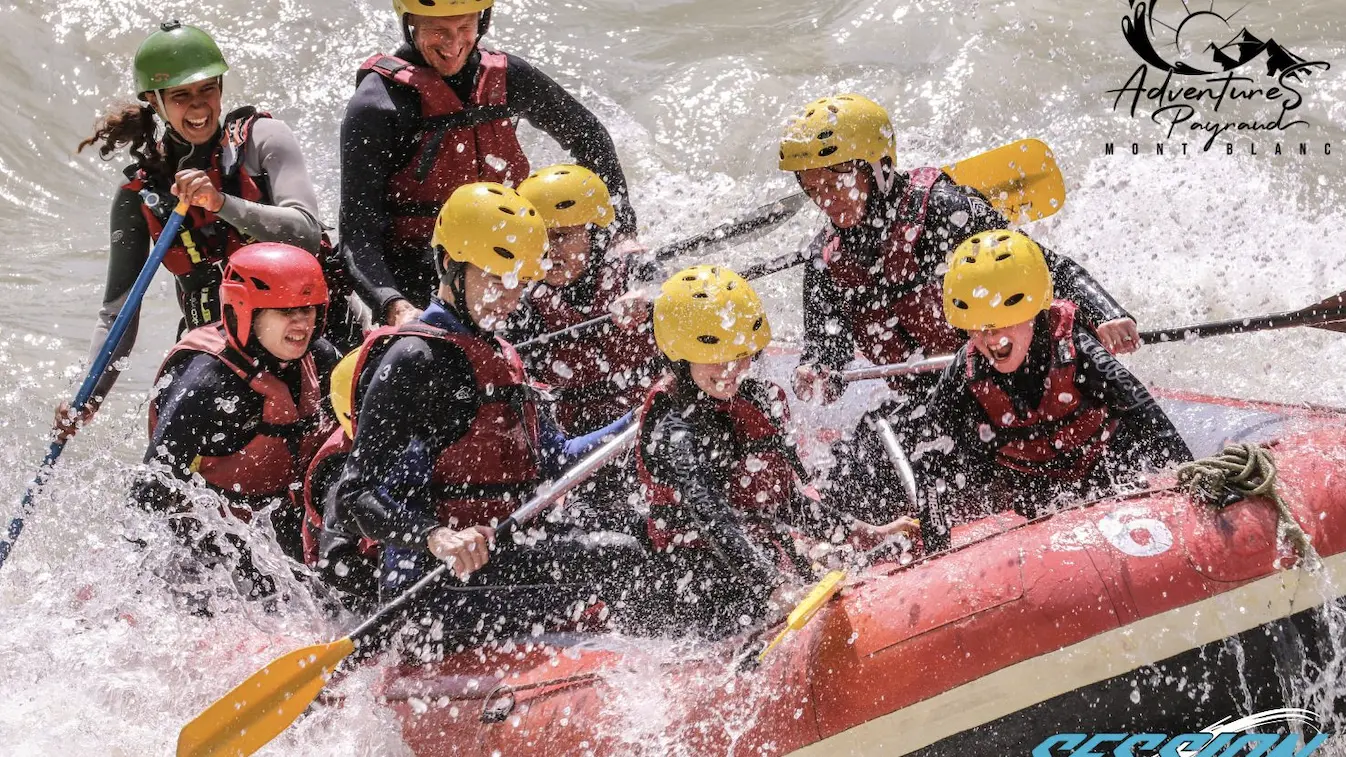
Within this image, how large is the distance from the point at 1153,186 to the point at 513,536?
520 centimetres

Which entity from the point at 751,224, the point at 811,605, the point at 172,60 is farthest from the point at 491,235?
the point at 751,224

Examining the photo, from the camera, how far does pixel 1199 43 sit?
8945mm

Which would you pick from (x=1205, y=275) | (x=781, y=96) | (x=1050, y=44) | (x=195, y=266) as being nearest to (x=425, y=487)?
(x=195, y=266)

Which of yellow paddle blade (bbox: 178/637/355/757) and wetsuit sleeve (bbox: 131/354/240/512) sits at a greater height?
wetsuit sleeve (bbox: 131/354/240/512)

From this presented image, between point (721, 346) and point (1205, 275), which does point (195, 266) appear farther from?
point (1205, 275)

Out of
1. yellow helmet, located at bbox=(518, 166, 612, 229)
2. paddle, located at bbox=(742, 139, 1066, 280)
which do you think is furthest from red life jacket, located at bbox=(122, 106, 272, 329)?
paddle, located at bbox=(742, 139, 1066, 280)

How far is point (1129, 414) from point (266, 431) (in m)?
2.52

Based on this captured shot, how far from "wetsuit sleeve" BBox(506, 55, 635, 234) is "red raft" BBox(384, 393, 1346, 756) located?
1918 mm

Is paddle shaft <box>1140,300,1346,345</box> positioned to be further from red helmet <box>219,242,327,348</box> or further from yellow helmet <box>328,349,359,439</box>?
red helmet <box>219,242,327,348</box>

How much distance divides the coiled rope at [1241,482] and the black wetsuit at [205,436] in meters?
2.59

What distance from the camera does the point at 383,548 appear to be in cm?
385

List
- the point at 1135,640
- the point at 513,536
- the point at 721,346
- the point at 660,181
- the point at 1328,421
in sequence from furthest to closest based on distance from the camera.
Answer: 1. the point at 660,181
2. the point at 1328,421
3. the point at 513,536
4. the point at 721,346
5. the point at 1135,640

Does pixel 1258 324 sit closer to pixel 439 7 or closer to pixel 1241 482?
pixel 1241 482

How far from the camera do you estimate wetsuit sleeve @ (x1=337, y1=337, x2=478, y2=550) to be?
345 cm
